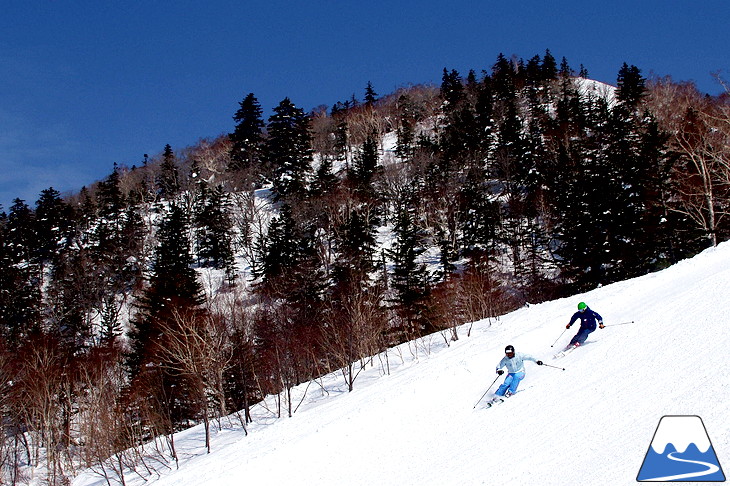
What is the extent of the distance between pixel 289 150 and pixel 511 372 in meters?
73.6

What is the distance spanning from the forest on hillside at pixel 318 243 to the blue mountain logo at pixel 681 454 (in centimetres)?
1840

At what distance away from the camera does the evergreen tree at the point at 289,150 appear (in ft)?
237

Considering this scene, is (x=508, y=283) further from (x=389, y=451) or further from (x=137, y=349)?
(x=389, y=451)

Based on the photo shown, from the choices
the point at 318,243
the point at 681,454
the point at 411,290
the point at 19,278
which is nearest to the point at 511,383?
the point at 681,454

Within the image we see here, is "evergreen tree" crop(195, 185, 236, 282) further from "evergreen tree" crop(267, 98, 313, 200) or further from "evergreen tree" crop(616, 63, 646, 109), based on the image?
"evergreen tree" crop(616, 63, 646, 109)

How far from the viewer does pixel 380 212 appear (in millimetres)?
66000

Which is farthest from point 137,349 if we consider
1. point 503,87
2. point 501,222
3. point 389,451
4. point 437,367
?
point 503,87

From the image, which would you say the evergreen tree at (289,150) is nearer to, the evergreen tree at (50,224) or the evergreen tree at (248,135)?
the evergreen tree at (248,135)

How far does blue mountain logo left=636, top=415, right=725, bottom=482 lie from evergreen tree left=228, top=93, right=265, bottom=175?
3236 inches

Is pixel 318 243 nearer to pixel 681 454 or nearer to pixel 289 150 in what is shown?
pixel 289 150

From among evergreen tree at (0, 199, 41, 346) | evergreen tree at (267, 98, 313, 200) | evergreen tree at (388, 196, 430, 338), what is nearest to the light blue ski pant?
evergreen tree at (388, 196, 430, 338)

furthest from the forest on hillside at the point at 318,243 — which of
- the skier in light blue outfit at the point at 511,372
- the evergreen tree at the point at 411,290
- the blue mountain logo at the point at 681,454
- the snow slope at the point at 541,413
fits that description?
the blue mountain logo at the point at 681,454

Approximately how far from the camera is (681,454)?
6652mm

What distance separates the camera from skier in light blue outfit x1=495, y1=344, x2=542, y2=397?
472 inches
